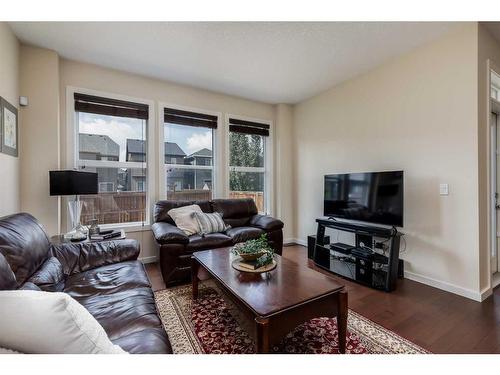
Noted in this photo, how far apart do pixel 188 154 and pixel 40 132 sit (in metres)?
1.75

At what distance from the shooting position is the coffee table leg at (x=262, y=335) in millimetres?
1187

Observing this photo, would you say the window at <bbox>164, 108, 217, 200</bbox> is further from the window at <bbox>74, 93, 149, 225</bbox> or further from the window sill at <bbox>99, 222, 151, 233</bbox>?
the window sill at <bbox>99, 222, 151, 233</bbox>

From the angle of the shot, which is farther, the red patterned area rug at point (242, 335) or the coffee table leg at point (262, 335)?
the red patterned area rug at point (242, 335)

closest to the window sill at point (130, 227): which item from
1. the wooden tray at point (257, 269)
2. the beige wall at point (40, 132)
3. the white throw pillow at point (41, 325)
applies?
the beige wall at point (40, 132)

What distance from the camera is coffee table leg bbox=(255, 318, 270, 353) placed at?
1187mm

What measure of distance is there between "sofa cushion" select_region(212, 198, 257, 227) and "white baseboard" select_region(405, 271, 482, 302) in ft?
7.11

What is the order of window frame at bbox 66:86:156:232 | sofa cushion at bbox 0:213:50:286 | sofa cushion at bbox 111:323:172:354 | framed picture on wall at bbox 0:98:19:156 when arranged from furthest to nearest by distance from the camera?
window frame at bbox 66:86:156:232
framed picture on wall at bbox 0:98:19:156
sofa cushion at bbox 0:213:50:286
sofa cushion at bbox 111:323:172:354

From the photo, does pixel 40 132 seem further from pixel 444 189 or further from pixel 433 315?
pixel 444 189

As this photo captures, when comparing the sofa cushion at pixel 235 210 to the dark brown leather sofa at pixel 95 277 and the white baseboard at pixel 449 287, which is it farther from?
the white baseboard at pixel 449 287

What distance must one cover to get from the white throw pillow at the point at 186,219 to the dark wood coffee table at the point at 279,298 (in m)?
1.08

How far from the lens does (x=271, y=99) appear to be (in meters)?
4.21

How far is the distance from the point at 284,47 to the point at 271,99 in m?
1.63

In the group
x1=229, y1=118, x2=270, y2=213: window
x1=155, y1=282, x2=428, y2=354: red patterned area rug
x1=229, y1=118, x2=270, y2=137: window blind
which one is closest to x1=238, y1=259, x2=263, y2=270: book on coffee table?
x1=155, y1=282, x2=428, y2=354: red patterned area rug
